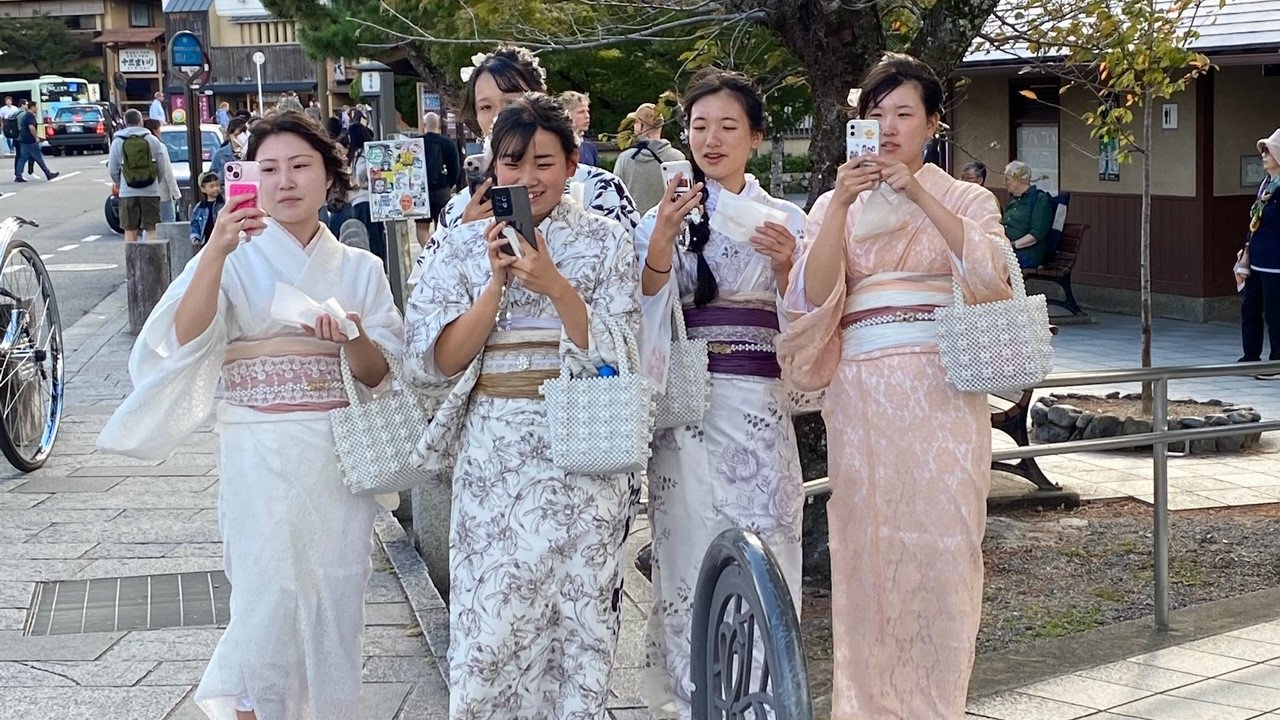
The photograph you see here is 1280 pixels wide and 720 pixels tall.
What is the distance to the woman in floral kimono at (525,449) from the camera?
3.57m

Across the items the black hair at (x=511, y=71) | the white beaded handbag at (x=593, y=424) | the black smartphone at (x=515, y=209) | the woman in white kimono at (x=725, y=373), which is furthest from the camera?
the black hair at (x=511, y=71)

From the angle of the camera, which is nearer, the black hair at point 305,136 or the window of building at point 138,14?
the black hair at point 305,136

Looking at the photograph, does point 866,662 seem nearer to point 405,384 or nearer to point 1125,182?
point 405,384

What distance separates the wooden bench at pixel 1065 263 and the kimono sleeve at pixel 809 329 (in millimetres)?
10796

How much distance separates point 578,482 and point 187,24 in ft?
183

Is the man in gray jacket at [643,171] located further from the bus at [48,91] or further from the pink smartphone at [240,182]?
the bus at [48,91]

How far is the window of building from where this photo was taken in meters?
68.1

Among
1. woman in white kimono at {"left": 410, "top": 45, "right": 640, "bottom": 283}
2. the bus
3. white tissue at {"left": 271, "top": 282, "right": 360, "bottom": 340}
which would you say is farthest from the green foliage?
white tissue at {"left": 271, "top": 282, "right": 360, "bottom": 340}

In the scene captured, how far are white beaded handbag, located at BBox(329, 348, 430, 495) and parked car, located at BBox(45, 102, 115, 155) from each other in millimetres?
46759

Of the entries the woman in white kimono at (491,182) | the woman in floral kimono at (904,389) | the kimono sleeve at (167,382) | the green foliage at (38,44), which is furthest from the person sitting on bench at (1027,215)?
the green foliage at (38,44)

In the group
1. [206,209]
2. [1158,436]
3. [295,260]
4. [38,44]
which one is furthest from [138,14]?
[295,260]

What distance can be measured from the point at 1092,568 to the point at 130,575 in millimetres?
4109

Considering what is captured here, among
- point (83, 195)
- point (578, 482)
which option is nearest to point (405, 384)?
point (578, 482)

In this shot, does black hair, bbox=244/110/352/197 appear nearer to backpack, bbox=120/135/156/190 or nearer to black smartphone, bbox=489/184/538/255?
black smartphone, bbox=489/184/538/255
